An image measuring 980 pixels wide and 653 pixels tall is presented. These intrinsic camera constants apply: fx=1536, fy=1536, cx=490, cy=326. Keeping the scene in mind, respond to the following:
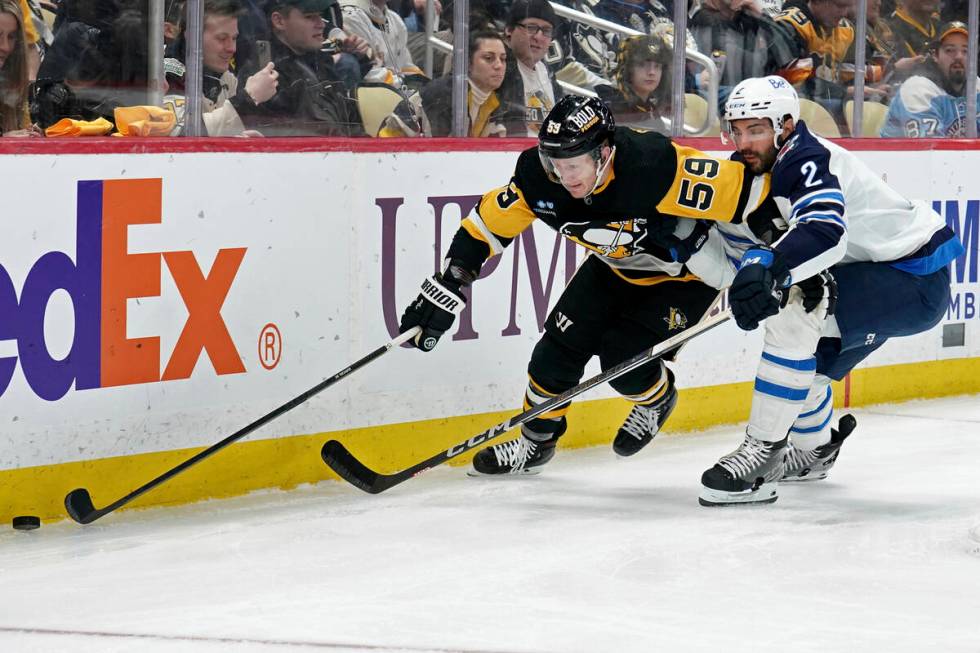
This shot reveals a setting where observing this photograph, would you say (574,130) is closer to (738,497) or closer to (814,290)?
(814,290)

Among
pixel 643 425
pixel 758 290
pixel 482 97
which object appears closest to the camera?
pixel 758 290

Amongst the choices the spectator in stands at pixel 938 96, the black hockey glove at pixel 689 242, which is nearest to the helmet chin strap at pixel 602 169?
the black hockey glove at pixel 689 242

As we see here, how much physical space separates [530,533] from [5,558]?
3.93 feet

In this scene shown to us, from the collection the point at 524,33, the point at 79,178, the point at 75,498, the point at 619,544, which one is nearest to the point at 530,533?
the point at 619,544

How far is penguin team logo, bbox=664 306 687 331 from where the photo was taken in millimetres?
4215

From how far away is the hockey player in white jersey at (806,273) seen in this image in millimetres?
3703

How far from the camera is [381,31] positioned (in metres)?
4.52

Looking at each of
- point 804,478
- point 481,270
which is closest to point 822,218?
point 804,478

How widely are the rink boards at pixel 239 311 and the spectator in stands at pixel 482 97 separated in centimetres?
11

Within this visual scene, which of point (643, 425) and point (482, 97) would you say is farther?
point (482, 97)

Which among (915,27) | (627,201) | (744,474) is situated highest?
(915,27)

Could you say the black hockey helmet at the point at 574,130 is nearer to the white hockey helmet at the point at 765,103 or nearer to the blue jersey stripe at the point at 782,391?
the white hockey helmet at the point at 765,103

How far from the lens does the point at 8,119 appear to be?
3.62 metres

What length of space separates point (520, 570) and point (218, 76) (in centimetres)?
165
